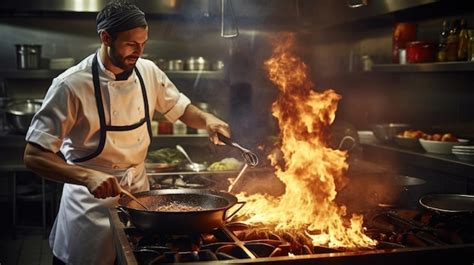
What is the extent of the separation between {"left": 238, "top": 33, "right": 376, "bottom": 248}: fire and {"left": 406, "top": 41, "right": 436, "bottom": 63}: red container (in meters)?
1.41

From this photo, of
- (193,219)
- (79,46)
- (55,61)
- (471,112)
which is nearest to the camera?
(193,219)

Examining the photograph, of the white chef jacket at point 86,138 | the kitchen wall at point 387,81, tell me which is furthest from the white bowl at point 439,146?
the white chef jacket at point 86,138

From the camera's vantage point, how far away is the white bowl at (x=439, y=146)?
380 centimetres

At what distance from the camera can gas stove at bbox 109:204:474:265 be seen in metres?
1.82

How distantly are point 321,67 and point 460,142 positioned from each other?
317 cm

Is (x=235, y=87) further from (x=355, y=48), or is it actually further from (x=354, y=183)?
(x=354, y=183)

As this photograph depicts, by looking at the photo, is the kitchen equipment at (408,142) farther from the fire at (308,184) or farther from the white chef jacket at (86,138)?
the white chef jacket at (86,138)

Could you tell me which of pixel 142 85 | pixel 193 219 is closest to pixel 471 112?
pixel 142 85

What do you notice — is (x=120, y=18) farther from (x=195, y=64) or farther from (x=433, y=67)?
(x=195, y=64)

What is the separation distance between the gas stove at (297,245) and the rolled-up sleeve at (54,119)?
0.52 metres

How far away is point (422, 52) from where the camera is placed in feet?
13.6

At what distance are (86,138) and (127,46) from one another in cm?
55

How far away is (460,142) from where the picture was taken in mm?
3779

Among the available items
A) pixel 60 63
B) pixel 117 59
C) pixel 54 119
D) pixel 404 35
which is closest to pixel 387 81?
pixel 404 35
